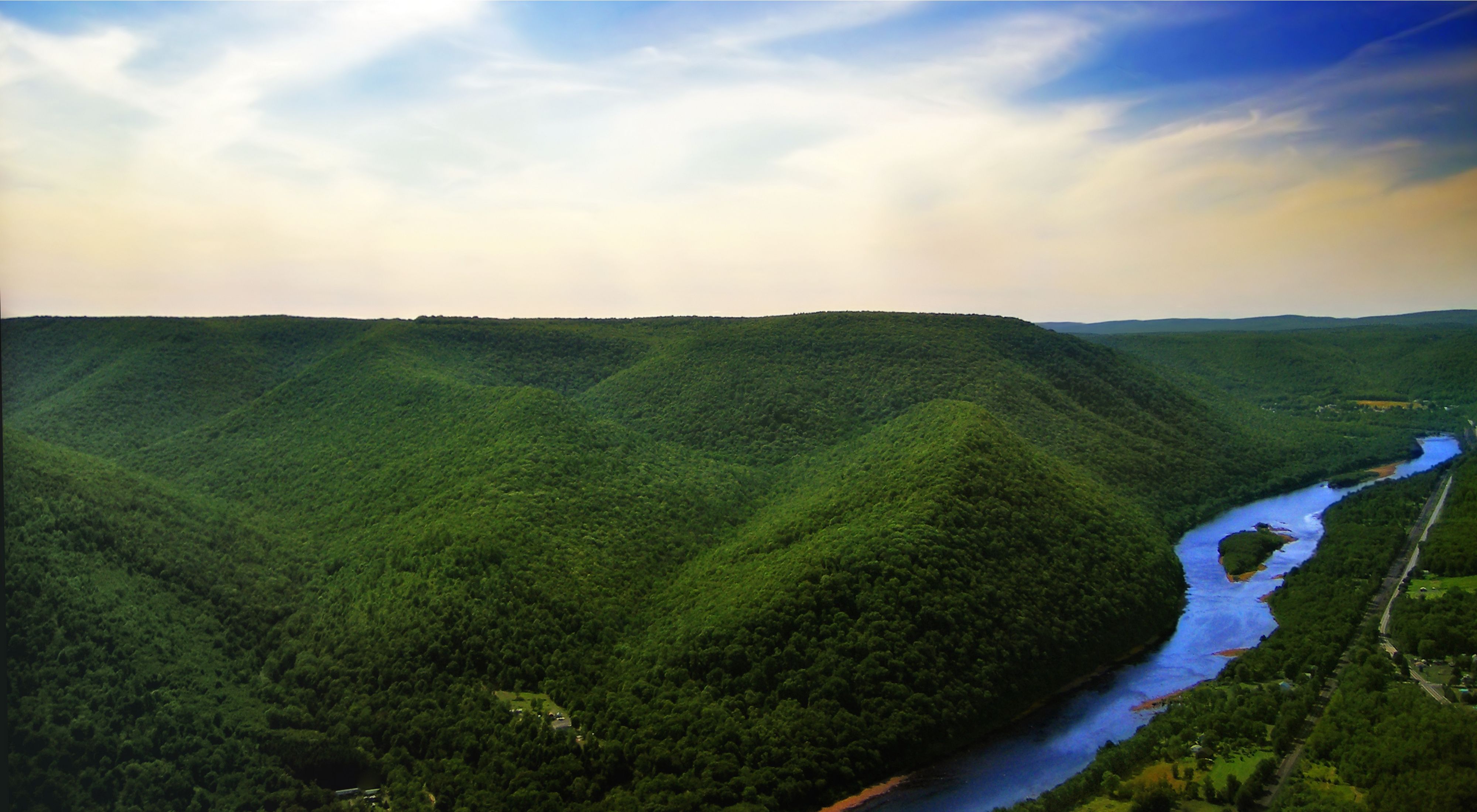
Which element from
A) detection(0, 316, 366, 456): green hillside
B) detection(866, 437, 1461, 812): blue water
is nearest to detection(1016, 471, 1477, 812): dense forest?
detection(866, 437, 1461, 812): blue water

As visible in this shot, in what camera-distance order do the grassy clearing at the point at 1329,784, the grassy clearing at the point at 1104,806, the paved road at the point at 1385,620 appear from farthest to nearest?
the paved road at the point at 1385,620 < the grassy clearing at the point at 1104,806 < the grassy clearing at the point at 1329,784

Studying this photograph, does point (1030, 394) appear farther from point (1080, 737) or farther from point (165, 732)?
point (165, 732)

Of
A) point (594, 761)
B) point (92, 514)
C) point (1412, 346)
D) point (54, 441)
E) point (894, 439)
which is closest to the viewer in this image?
point (594, 761)

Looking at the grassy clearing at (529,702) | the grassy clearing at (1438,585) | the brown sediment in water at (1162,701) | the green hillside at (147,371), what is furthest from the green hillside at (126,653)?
the grassy clearing at (1438,585)

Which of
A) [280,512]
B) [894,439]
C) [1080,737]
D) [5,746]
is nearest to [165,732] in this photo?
[5,746]

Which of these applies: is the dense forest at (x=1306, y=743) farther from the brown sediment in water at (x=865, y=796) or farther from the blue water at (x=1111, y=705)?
the brown sediment in water at (x=865, y=796)

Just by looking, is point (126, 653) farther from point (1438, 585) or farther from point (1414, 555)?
point (1414, 555)

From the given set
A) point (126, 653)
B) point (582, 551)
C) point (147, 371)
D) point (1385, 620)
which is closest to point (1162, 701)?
point (1385, 620)
